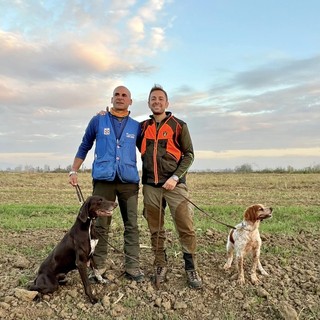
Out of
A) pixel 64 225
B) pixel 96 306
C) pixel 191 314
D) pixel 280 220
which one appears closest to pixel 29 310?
pixel 96 306

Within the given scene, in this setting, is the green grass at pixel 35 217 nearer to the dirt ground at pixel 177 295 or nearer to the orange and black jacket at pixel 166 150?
the dirt ground at pixel 177 295

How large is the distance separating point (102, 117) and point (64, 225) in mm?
4808

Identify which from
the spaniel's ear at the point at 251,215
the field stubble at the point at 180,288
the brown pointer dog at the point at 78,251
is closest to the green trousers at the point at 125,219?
the field stubble at the point at 180,288

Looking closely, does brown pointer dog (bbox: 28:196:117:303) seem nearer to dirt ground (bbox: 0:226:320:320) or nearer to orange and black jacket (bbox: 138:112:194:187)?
dirt ground (bbox: 0:226:320:320)

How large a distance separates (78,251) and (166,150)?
170 cm

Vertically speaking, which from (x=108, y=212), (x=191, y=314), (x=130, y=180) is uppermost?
(x=130, y=180)

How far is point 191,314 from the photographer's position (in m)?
4.88

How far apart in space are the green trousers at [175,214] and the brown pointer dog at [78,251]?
0.73 m

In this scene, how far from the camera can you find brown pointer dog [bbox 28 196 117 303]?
4.93 m

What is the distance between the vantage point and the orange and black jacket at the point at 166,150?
17.4 feet

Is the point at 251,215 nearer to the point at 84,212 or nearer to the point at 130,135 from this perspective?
the point at 130,135

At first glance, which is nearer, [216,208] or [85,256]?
[85,256]

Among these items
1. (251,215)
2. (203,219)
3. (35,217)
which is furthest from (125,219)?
(35,217)

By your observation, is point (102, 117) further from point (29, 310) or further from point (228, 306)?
point (228, 306)
